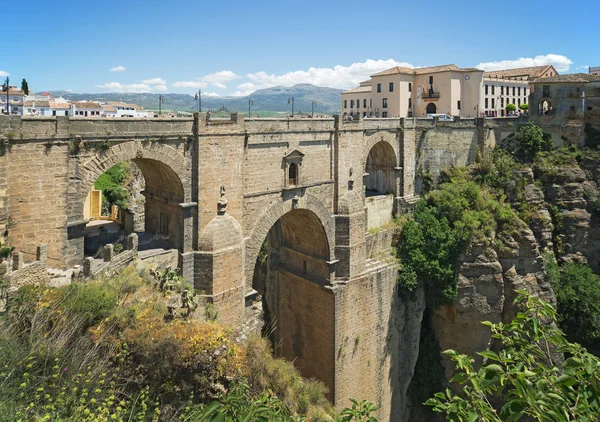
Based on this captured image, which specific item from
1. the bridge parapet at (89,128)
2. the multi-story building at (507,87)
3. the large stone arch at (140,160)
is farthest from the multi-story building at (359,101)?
the bridge parapet at (89,128)

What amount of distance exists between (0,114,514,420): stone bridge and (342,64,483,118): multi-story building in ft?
40.4

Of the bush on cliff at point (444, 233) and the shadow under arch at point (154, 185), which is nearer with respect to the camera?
the shadow under arch at point (154, 185)

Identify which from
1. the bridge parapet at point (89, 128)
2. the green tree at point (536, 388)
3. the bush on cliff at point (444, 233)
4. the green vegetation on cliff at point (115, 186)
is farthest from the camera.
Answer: the bush on cliff at point (444, 233)

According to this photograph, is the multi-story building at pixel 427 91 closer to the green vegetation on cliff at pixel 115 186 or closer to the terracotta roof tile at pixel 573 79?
the terracotta roof tile at pixel 573 79

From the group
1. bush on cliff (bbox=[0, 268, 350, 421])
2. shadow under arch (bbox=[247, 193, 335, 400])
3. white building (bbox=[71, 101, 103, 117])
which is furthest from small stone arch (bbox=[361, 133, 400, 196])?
white building (bbox=[71, 101, 103, 117])

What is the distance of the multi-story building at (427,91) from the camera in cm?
4409

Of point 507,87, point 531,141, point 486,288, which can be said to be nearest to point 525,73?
point 507,87

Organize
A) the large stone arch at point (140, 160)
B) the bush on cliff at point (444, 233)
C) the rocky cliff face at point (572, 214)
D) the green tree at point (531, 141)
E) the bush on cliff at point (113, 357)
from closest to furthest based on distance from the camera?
the bush on cliff at point (113, 357)
the large stone arch at point (140, 160)
the bush on cliff at point (444, 233)
the rocky cliff face at point (572, 214)
the green tree at point (531, 141)

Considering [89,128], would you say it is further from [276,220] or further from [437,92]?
[437,92]

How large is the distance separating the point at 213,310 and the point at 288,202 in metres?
6.12

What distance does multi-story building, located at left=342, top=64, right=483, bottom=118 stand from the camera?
44094 millimetres

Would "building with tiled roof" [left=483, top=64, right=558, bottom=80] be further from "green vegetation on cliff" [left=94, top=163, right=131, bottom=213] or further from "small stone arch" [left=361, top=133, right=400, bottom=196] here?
"green vegetation on cliff" [left=94, top=163, right=131, bottom=213]

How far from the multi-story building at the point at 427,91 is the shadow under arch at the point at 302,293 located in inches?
857

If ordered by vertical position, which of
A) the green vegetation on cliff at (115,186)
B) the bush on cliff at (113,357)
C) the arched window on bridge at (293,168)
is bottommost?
the bush on cliff at (113,357)
